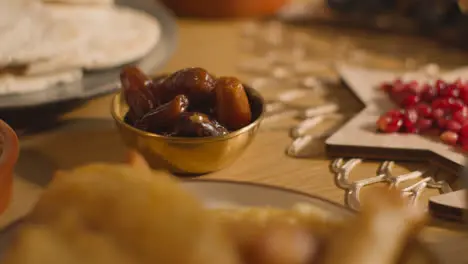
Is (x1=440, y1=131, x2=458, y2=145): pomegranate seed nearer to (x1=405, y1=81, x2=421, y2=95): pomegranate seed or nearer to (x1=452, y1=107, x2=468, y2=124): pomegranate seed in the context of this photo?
(x1=452, y1=107, x2=468, y2=124): pomegranate seed

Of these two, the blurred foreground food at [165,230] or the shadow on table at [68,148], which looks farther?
the shadow on table at [68,148]

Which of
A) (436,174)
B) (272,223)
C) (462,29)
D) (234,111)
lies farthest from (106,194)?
(462,29)

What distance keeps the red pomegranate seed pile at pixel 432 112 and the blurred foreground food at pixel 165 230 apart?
51 cm

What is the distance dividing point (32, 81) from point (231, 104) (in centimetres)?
41

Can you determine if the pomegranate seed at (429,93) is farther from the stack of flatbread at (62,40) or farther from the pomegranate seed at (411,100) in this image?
the stack of flatbread at (62,40)

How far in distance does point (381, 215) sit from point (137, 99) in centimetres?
52

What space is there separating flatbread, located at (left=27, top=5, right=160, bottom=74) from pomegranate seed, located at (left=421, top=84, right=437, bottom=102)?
578mm

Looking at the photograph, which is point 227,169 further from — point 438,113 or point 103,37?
point 103,37

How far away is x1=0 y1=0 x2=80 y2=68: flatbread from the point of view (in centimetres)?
115

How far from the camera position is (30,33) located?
1239mm

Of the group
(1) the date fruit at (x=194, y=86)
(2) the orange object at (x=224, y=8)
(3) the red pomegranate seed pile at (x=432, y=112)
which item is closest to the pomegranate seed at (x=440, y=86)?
(3) the red pomegranate seed pile at (x=432, y=112)

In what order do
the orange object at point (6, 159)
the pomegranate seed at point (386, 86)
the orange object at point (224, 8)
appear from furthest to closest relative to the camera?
the orange object at point (224, 8) → the pomegranate seed at point (386, 86) → the orange object at point (6, 159)

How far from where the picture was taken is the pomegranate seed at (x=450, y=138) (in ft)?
3.49

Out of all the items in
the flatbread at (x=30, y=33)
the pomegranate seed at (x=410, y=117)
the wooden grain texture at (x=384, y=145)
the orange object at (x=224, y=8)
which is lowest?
the orange object at (x=224, y=8)
